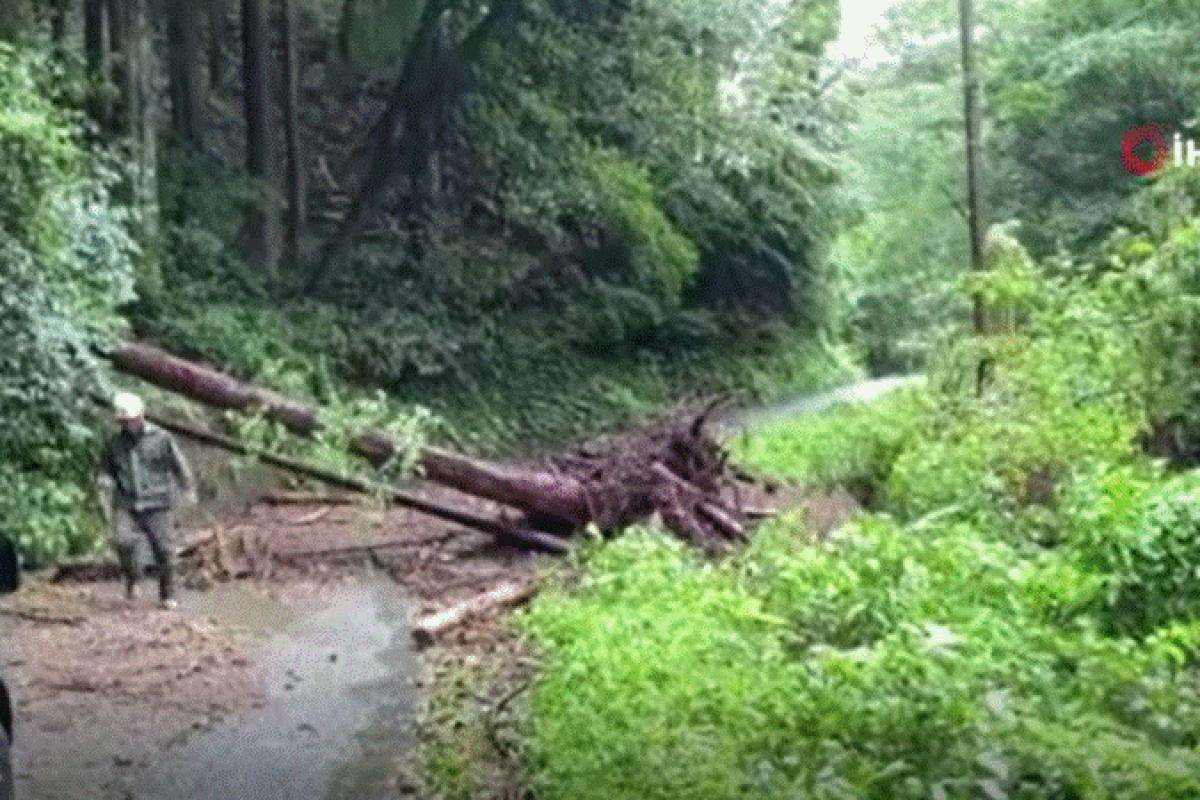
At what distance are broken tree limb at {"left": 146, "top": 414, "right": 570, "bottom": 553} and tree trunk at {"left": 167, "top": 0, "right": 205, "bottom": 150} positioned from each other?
33.1ft

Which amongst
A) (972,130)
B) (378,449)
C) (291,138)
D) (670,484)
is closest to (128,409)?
(378,449)

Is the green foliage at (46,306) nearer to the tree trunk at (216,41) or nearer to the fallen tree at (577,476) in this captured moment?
the fallen tree at (577,476)

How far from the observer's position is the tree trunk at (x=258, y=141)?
2509cm

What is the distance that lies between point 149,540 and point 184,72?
550 inches

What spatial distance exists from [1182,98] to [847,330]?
2255cm

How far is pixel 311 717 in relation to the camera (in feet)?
34.4

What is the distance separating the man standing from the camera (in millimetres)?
13758

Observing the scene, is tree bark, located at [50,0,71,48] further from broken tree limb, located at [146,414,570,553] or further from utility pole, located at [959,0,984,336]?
utility pole, located at [959,0,984,336]

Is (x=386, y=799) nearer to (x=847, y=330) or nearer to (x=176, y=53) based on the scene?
(x=176, y=53)

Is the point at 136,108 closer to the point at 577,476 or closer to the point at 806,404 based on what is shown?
the point at 577,476

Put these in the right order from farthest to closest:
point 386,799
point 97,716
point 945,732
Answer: point 97,716 < point 386,799 < point 945,732

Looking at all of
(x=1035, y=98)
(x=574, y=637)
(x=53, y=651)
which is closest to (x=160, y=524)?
(x=53, y=651)

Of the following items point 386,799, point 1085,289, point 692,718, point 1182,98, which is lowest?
point 386,799

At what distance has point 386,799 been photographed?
8.76 m
